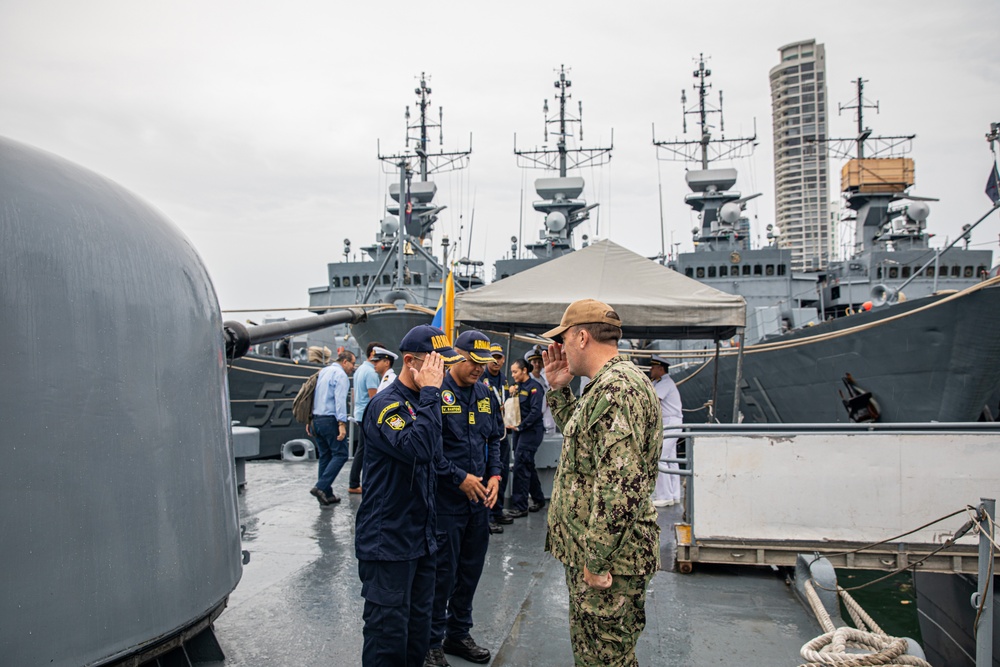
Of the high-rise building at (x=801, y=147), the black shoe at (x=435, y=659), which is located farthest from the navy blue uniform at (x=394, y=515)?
the high-rise building at (x=801, y=147)

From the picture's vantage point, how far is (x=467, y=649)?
3453 millimetres

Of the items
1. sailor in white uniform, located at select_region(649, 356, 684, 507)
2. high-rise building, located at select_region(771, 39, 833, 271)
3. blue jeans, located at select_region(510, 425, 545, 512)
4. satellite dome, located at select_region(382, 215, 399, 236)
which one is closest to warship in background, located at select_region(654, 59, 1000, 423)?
sailor in white uniform, located at select_region(649, 356, 684, 507)

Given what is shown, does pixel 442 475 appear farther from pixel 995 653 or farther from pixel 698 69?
pixel 698 69

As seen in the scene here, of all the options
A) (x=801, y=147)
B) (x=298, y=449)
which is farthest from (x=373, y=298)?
(x=801, y=147)

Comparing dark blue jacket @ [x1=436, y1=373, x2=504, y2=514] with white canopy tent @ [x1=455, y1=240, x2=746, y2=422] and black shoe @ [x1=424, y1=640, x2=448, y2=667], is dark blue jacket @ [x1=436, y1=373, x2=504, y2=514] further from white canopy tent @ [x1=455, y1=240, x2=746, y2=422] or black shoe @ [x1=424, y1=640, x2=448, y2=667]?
white canopy tent @ [x1=455, y1=240, x2=746, y2=422]

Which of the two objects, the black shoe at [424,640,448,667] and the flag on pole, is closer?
the black shoe at [424,640,448,667]

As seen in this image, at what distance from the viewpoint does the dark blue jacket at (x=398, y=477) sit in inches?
107

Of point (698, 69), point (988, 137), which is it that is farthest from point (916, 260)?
point (988, 137)

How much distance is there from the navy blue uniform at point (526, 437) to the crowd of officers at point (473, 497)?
2.70 meters

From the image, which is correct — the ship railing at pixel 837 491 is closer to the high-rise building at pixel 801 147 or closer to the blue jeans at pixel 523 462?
the blue jeans at pixel 523 462

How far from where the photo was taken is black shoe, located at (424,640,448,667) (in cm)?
331

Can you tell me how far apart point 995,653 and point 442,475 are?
179 inches

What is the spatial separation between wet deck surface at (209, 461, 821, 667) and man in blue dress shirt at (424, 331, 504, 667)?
169mm

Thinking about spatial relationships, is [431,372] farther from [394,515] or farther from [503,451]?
[503,451]
